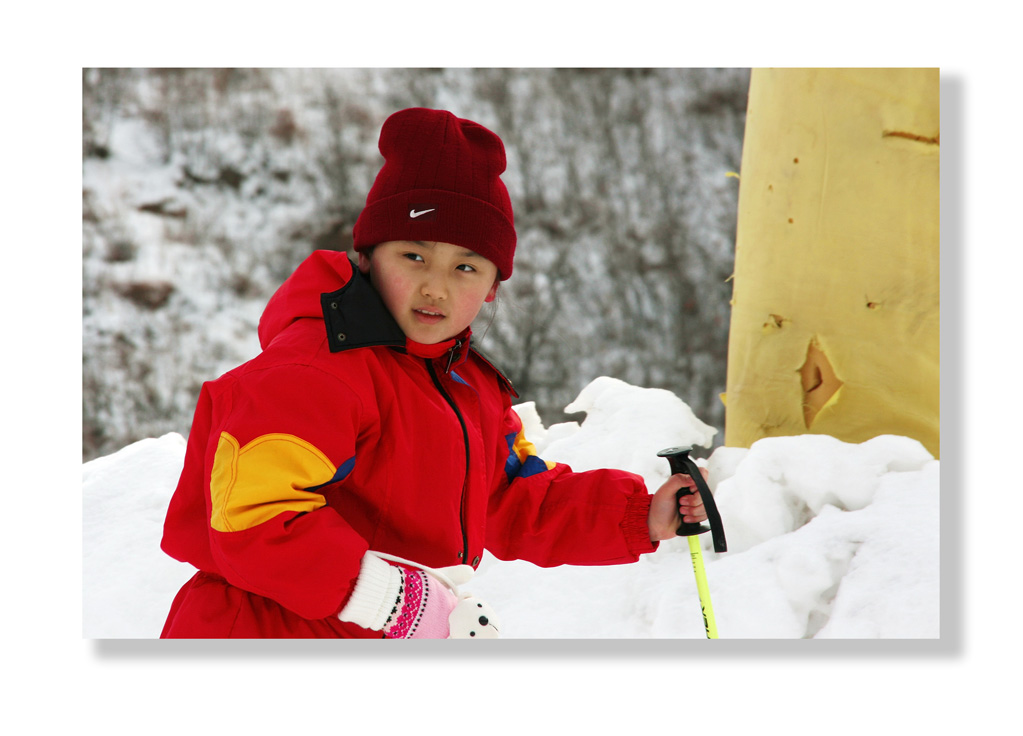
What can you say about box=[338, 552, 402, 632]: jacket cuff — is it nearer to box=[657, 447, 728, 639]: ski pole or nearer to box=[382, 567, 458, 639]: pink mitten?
box=[382, 567, 458, 639]: pink mitten

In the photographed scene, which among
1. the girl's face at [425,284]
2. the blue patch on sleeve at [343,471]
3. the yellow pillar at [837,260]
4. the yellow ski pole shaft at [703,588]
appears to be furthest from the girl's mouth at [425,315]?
the yellow pillar at [837,260]

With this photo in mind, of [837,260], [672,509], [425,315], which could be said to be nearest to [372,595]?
[425,315]

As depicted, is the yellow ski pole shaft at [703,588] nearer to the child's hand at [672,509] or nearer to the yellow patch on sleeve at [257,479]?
the child's hand at [672,509]

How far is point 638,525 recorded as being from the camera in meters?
1.29

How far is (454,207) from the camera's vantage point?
1121 millimetres

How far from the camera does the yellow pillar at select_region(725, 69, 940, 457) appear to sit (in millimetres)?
1505

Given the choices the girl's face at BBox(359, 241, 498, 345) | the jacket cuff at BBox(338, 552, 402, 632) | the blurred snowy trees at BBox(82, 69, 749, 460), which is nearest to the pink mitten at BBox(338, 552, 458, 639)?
the jacket cuff at BBox(338, 552, 402, 632)

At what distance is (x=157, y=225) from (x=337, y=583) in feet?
2.80

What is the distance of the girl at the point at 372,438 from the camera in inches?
37.8

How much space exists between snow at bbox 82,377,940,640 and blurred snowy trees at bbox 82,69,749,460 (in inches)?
2.7
